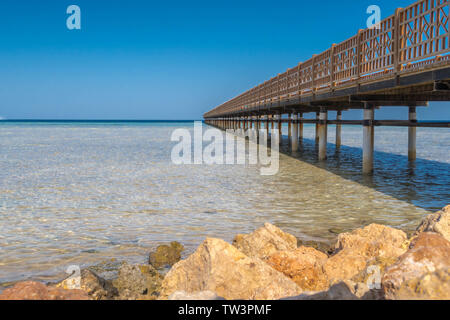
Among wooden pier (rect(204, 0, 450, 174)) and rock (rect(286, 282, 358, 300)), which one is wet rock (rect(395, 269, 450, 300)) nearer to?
rock (rect(286, 282, 358, 300))

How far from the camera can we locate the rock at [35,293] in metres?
3.63

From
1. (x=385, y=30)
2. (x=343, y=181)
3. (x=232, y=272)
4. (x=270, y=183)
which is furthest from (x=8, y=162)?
(x=232, y=272)

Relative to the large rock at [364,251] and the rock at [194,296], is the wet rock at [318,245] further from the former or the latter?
the rock at [194,296]

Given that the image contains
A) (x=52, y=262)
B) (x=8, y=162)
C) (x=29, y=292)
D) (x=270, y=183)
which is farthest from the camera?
(x=8, y=162)

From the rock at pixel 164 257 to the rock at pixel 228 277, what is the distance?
3.57ft

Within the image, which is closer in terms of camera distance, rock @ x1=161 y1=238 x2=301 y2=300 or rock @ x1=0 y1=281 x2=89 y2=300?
rock @ x1=0 y1=281 x2=89 y2=300

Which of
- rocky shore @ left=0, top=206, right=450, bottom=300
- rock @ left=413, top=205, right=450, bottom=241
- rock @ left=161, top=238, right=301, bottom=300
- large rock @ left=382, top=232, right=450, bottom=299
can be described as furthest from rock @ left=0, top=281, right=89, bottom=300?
rock @ left=413, top=205, right=450, bottom=241

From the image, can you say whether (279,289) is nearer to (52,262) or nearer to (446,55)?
(52,262)

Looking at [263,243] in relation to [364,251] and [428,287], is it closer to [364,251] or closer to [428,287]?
[364,251]

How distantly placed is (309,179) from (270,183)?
5.11 feet

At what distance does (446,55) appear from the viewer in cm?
801

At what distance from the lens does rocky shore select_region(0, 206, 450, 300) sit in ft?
11.9

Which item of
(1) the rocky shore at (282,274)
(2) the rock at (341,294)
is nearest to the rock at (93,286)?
(1) the rocky shore at (282,274)
